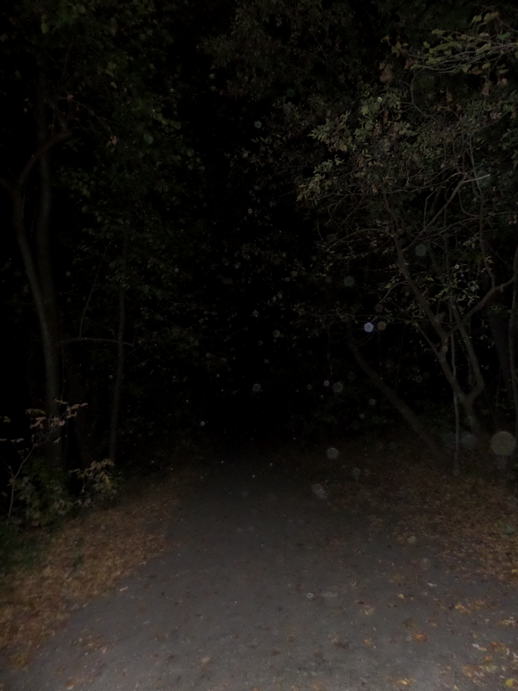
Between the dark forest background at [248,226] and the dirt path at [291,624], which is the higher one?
the dark forest background at [248,226]

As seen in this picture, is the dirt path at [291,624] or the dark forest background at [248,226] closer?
the dirt path at [291,624]

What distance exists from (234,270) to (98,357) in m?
4.49

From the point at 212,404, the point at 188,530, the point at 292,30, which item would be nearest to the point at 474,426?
the point at 188,530

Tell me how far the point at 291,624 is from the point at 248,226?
10632 millimetres

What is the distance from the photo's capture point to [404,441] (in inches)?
506

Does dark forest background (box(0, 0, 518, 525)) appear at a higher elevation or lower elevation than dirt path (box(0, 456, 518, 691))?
higher

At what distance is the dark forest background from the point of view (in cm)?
751

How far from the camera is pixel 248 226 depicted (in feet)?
46.7

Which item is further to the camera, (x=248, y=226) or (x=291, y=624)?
(x=248, y=226)

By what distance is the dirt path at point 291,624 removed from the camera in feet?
15.2

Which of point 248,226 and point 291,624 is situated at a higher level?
point 248,226

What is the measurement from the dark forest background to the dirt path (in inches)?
127

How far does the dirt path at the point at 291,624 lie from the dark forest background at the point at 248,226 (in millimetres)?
3237

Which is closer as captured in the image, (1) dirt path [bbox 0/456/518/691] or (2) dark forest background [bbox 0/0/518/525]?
(1) dirt path [bbox 0/456/518/691]
